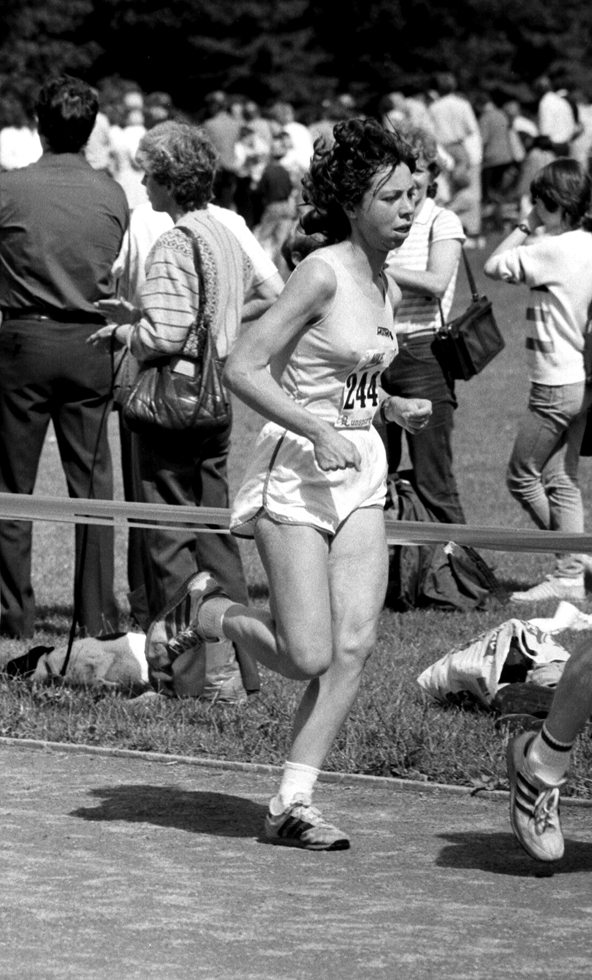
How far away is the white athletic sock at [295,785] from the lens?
536 centimetres

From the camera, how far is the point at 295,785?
5.36m

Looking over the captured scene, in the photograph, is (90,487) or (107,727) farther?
(90,487)

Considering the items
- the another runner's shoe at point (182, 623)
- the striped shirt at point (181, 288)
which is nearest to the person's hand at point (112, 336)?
the striped shirt at point (181, 288)

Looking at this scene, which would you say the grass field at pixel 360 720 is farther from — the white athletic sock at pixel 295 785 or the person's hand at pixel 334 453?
the person's hand at pixel 334 453

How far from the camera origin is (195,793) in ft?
19.7

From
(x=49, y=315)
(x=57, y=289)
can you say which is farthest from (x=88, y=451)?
(x=57, y=289)

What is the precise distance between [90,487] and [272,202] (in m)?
16.9

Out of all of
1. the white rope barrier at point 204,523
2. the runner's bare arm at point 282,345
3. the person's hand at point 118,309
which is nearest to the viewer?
the runner's bare arm at point 282,345

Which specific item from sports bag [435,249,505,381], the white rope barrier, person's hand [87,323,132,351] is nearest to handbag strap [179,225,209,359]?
person's hand [87,323,132,351]

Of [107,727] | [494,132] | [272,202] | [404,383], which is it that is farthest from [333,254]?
[494,132]

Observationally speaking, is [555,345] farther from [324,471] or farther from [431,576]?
[324,471]

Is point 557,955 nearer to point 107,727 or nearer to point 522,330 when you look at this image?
point 107,727

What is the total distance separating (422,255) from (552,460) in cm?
130

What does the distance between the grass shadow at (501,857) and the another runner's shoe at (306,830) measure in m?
0.29
